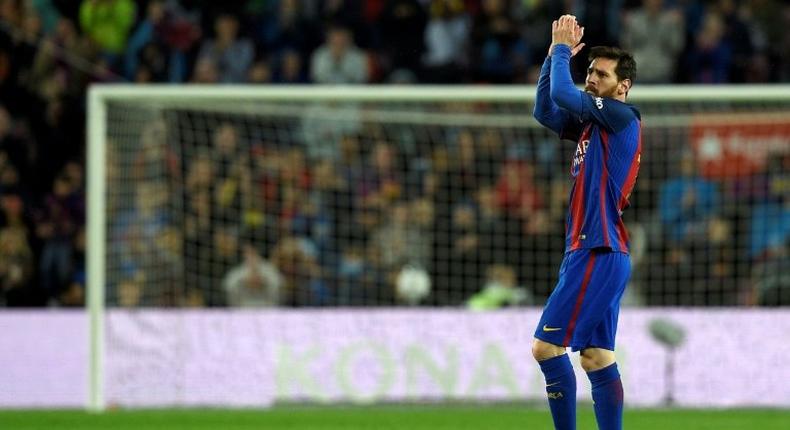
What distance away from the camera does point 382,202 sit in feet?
45.2

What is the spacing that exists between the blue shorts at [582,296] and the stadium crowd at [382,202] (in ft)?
22.1

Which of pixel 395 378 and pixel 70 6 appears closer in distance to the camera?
pixel 395 378

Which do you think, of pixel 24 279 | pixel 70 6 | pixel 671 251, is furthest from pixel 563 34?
pixel 70 6

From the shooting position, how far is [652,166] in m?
14.0

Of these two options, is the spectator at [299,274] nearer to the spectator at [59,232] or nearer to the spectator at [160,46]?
the spectator at [59,232]

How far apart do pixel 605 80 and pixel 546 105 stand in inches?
11.5

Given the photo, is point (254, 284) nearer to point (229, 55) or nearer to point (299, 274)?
point (299, 274)

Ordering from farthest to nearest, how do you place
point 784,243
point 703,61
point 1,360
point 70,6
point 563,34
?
point 70,6, point 703,61, point 784,243, point 1,360, point 563,34

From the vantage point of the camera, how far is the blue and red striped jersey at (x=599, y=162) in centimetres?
648

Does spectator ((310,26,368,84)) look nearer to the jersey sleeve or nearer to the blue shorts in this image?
the jersey sleeve

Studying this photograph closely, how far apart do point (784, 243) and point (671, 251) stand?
974 mm

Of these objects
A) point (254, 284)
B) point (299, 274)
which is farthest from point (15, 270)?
point (299, 274)

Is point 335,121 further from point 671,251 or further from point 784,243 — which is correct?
point 784,243

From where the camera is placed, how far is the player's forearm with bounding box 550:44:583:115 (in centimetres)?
636
